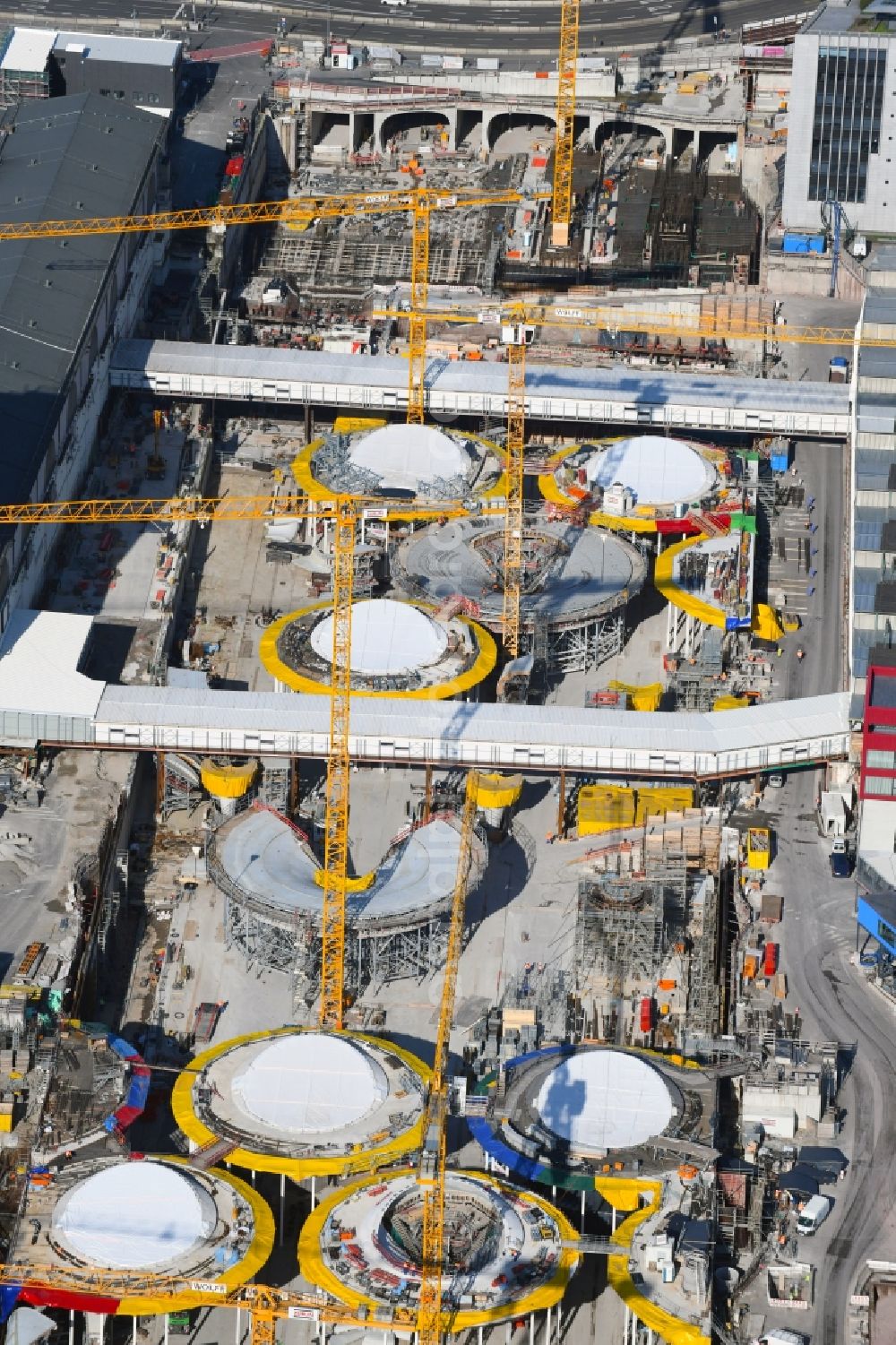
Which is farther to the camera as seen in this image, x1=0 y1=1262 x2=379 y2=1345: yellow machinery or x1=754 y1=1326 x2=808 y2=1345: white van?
x1=754 y1=1326 x2=808 y2=1345: white van

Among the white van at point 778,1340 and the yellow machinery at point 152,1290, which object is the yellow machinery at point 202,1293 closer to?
the yellow machinery at point 152,1290

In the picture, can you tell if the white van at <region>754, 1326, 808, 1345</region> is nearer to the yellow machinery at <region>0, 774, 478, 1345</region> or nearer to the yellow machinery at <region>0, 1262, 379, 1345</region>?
the yellow machinery at <region>0, 774, 478, 1345</region>

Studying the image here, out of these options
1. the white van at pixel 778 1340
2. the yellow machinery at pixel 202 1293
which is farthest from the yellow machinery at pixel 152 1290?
the white van at pixel 778 1340

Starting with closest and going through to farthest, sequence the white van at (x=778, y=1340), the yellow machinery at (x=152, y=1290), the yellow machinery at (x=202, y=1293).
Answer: the yellow machinery at (x=202, y=1293) < the yellow machinery at (x=152, y=1290) < the white van at (x=778, y=1340)

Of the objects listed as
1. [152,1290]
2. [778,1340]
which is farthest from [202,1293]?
[778,1340]

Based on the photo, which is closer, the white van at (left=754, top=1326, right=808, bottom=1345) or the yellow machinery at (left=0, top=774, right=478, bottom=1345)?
the yellow machinery at (left=0, top=774, right=478, bottom=1345)

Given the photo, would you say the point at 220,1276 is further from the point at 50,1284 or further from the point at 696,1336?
the point at 696,1336

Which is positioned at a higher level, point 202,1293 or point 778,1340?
point 778,1340

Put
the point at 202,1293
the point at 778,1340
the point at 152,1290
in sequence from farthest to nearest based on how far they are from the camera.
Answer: the point at 778,1340
the point at 152,1290
the point at 202,1293

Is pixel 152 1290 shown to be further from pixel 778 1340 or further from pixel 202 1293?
pixel 778 1340

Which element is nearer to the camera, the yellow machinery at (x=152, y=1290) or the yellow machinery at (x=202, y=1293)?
the yellow machinery at (x=202, y=1293)

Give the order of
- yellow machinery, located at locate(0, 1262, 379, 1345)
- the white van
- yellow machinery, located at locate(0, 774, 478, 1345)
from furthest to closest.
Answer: the white van < yellow machinery, located at locate(0, 1262, 379, 1345) < yellow machinery, located at locate(0, 774, 478, 1345)

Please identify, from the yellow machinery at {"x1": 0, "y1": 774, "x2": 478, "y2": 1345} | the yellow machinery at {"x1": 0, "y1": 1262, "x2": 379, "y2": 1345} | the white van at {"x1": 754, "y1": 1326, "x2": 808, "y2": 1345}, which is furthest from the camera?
the white van at {"x1": 754, "y1": 1326, "x2": 808, "y2": 1345}

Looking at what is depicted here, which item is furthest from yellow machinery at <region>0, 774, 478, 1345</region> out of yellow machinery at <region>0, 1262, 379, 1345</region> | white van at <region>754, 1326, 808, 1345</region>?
white van at <region>754, 1326, 808, 1345</region>
